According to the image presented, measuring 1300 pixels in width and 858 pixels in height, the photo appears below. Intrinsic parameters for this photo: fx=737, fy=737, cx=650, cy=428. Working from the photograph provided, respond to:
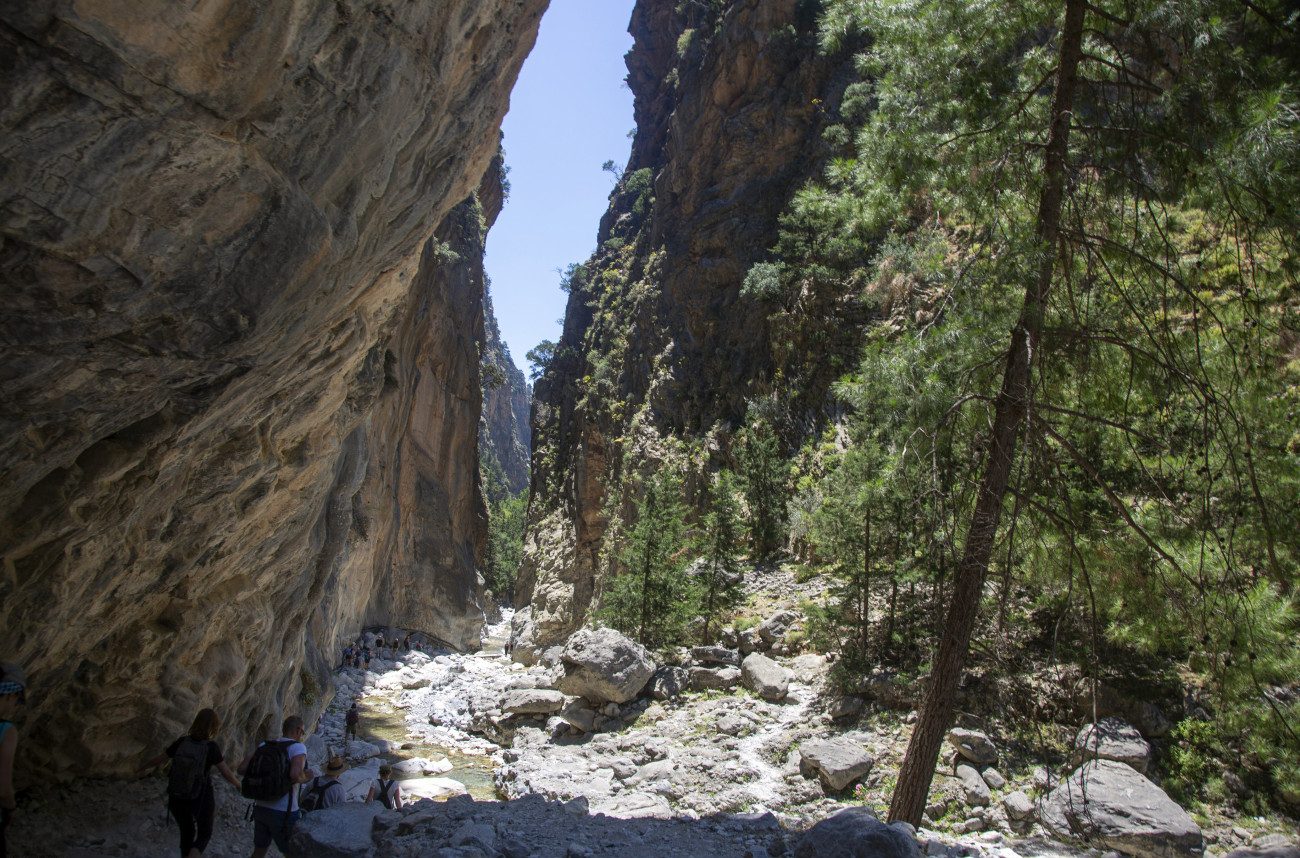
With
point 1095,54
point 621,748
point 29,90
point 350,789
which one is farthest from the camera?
point 621,748

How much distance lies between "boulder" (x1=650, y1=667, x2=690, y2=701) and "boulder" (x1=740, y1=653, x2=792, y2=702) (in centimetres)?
120

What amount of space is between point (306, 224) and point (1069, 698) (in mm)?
10590

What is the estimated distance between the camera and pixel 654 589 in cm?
1789

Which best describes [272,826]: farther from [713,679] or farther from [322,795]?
[713,679]

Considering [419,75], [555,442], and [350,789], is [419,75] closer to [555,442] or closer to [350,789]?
[350,789]

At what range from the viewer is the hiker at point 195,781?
529 centimetres

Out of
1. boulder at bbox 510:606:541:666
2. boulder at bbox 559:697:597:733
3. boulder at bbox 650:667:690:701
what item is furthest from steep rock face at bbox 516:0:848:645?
boulder at bbox 559:697:597:733

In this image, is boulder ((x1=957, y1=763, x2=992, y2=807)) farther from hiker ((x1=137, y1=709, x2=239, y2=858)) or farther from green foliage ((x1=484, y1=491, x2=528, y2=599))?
green foliage ((x1=484, y1=491, x2=528, y2=599))

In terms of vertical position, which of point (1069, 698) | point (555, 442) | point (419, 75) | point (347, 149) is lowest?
point (1069, 698)

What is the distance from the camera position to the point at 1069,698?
32.4 ft

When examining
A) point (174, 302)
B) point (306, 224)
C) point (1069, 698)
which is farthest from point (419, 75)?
point (1069, 698)

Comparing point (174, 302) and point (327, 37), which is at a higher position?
point (327, 37)

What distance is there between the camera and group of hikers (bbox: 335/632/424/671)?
26.2 metres

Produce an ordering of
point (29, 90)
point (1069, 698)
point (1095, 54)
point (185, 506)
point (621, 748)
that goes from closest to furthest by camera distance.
A: point (29, 90) < point (1095, 54) < point (185, 506) < point (1069, 698) < point (621, 748)
